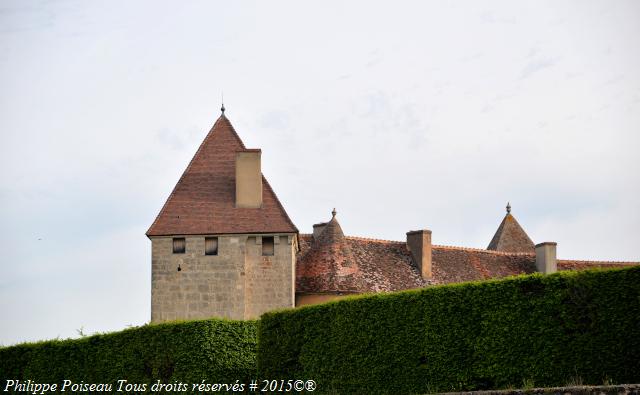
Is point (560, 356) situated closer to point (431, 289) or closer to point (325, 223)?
point (431, 289)

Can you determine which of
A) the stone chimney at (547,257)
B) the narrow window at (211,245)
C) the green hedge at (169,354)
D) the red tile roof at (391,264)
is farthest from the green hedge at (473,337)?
the stone chimney at (547,257)

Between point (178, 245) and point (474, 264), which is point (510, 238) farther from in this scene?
point (178, 245)

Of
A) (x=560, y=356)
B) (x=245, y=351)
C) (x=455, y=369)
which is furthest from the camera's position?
(x=245, y=351)

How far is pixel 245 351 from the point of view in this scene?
131 ft

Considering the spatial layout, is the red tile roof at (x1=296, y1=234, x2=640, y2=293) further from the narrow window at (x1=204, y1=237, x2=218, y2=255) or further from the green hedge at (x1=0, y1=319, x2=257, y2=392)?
the green hedge at (x1=0, y1=319, x2=257, y2=392)

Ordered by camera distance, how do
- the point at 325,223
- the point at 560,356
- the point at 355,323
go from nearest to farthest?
the point at 560,356
the point at 355,323
the point at 325,223

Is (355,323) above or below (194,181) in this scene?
below

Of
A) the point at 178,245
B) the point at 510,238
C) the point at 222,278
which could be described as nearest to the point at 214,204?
the point at 178,245

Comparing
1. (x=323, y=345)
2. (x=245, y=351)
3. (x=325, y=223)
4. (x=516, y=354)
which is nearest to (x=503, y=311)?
(x=516, y=354)

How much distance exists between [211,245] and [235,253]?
112cm

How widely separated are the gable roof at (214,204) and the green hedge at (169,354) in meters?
10.8

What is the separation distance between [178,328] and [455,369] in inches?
520

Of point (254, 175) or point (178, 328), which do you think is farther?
point (254, 175)

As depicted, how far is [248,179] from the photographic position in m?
54.2
